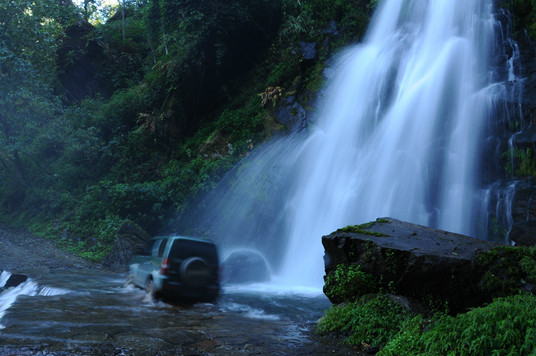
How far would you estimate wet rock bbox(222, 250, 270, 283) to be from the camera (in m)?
13.1

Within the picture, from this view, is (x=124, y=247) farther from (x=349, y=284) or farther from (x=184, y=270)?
(x=349, y=284)

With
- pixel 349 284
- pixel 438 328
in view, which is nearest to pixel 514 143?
pixel 349 284

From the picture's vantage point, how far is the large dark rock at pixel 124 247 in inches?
655

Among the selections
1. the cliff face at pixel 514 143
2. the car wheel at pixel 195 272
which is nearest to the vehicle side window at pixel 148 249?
the car wheel at pixel 195 272

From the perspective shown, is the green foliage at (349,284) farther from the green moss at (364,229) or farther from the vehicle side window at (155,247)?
the vehicle side window at (155,247)

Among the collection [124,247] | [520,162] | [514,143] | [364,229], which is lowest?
[124,247]

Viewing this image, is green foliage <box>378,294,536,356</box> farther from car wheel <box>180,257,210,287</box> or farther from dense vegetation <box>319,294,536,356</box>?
car wheel <box>180,257,210,287</box>

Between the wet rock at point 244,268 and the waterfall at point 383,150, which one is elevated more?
the waterfall at point 383,150

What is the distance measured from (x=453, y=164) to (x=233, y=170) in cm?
986

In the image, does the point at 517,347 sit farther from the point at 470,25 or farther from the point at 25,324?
the point at 470,25

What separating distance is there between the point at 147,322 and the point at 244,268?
627 centimetres

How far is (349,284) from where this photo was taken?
7738 millimetres

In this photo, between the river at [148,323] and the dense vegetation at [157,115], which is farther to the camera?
the dense vegetation at [157,115]

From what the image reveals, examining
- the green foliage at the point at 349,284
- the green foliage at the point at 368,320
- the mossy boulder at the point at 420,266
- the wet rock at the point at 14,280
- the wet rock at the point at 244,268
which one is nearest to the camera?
the green foliage at the point at 368,320
